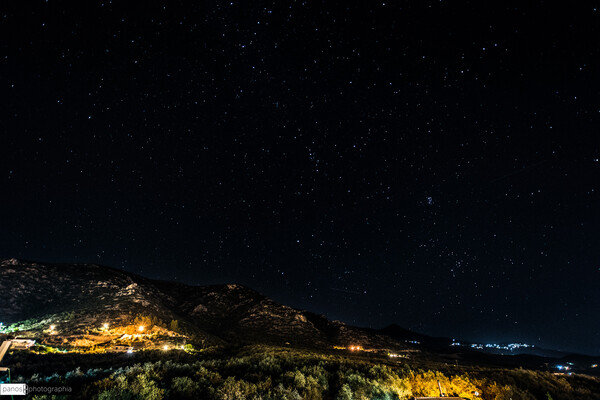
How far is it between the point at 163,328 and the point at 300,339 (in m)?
37.9

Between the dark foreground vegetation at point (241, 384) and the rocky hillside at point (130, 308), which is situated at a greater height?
the dark foreground vegetation at point (241, 384)

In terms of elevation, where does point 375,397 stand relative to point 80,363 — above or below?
above

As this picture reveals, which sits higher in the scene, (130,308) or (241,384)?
(241,384)

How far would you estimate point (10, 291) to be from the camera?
61.2 meters

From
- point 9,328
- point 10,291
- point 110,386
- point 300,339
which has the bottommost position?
point 300,339

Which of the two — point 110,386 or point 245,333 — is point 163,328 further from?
point 110,386

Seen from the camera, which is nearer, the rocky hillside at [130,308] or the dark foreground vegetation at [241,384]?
the dark foreground vegetation at [241,384]

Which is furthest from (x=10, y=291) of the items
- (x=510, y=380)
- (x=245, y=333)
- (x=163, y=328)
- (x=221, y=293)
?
(x=510, y=380)

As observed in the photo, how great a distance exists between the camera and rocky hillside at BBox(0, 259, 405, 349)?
52031mm

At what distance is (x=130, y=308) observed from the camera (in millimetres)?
56250

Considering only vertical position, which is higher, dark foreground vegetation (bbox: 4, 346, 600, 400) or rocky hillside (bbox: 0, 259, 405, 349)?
dark foreground vegetation (bbox: 4, 346, 600, 400)

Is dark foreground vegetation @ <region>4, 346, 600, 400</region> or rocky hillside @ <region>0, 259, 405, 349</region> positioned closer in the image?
dark foreground vegetation @ <region>4, 346, 600, 400</region>

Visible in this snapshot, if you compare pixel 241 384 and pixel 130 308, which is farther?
pixel 130 308

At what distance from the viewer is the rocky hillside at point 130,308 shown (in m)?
52.0
